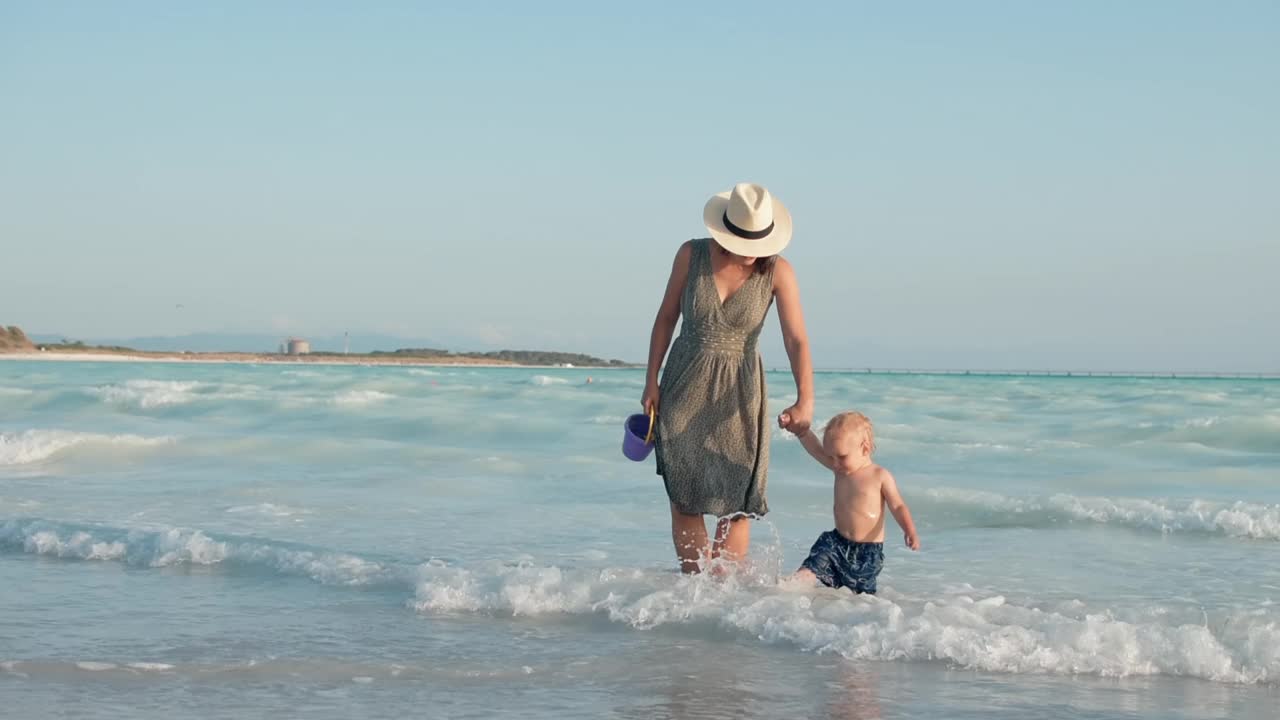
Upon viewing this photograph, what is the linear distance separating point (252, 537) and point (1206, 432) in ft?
47.2

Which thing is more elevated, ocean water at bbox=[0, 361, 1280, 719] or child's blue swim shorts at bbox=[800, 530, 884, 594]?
child's blue swim shorts at bbox=[800, 530, 884, 594]

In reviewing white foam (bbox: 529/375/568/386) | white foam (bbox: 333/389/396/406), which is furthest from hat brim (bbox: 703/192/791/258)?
white foam (bbox: 529/375/568/386)

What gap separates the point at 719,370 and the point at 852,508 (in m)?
0.78

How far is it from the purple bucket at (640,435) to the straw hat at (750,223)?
76 centimetres

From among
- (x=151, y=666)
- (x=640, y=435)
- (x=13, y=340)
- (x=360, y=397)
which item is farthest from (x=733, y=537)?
(x=13, y=340)

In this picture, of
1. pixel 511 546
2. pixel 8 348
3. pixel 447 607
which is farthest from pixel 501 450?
pixel 8 348

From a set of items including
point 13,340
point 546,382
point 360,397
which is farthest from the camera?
point 13,340

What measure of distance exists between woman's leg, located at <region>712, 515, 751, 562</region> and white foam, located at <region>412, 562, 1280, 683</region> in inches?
4.8

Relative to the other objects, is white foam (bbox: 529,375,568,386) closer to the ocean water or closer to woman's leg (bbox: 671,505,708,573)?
the ocean water

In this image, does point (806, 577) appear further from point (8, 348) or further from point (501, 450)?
point (8, 348)

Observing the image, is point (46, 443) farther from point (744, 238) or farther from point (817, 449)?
point (744, 238)

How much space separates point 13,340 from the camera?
8912 centimetres

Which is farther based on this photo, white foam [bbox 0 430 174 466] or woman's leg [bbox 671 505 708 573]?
white foam [bbox 0 430 174 466]

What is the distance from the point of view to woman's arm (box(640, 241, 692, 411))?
201 inches
